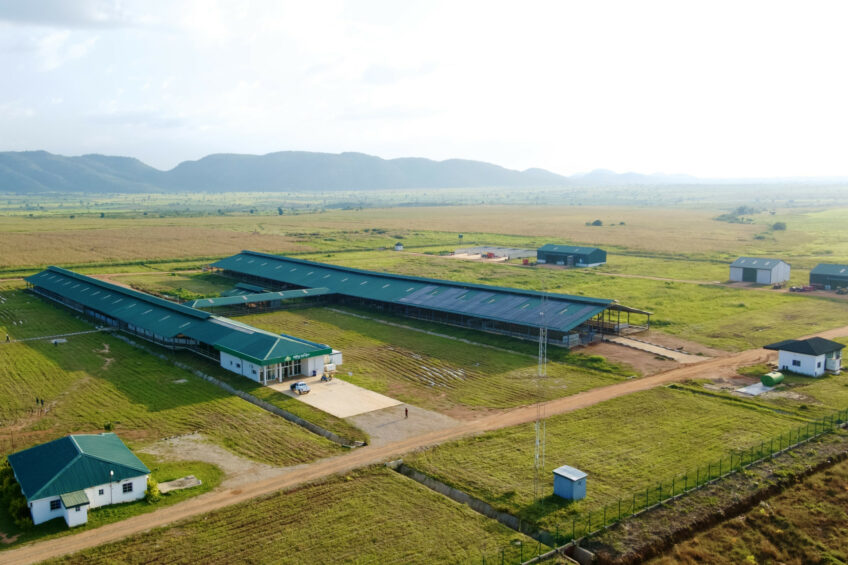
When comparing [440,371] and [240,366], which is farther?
[440,371]

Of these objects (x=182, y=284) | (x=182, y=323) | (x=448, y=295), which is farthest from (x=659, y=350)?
(x=182, y=284)

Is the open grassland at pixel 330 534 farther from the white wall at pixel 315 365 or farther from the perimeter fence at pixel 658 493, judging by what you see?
the white wall at pixel 315 365

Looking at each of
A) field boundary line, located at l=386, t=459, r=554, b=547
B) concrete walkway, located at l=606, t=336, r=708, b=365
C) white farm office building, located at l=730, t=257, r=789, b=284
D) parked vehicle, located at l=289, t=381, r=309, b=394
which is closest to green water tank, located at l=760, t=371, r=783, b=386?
concrete walkway, located at l=606, t=336, r=708, b=365

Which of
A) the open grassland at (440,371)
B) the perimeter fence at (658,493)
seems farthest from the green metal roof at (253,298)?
the perimeter fence at (658,493)

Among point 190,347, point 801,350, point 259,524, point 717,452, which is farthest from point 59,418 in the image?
point 801,350

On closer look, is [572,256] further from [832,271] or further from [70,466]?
[70,466]

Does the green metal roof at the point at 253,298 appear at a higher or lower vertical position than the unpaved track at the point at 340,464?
higher
